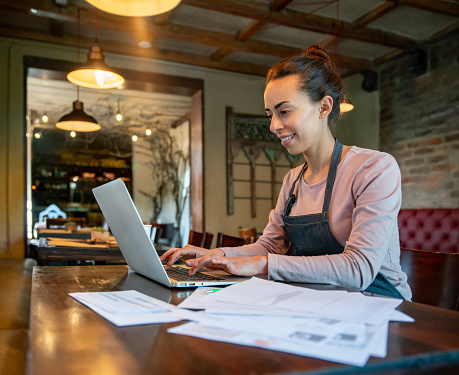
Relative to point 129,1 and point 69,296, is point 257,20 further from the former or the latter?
point 69,296

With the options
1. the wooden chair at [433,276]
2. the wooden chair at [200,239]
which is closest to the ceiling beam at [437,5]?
the wooden chair at [200,239]

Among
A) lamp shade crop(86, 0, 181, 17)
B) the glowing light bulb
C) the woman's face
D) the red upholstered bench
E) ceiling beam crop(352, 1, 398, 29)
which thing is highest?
ceiling beam crop(352, 1, 398, 29)

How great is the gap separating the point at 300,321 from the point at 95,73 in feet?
11.2

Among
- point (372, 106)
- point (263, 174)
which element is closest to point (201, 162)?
point (263, 174)

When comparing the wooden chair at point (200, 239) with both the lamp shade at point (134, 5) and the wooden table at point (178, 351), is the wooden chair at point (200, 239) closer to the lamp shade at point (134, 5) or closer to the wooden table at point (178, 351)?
the lamp shade at point (134, 5)

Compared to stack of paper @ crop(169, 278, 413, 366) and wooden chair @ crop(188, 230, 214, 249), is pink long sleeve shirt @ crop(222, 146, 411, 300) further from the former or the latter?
wooden chair @ crop(188, 230, 214, 249)

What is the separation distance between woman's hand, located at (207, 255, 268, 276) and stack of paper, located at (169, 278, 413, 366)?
0.28 metres

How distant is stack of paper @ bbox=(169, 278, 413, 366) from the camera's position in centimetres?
56

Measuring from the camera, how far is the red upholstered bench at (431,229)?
13.1 ft

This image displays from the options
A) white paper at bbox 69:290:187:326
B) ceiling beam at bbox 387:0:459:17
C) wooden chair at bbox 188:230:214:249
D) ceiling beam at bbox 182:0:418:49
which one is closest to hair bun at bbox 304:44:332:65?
white paper at bbox 69:290:187:326

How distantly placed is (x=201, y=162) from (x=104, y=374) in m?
5.90

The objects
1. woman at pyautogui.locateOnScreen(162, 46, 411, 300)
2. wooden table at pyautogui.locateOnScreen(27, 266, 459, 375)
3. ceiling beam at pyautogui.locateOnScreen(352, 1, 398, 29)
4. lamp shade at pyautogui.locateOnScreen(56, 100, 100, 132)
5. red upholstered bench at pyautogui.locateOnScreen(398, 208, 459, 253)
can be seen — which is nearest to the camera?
wooden table at pyautogui.locateOnScreen(27, 266, 459, 375)

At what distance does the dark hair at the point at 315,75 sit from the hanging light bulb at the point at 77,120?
357 centimetres

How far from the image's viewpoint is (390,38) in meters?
5.38
